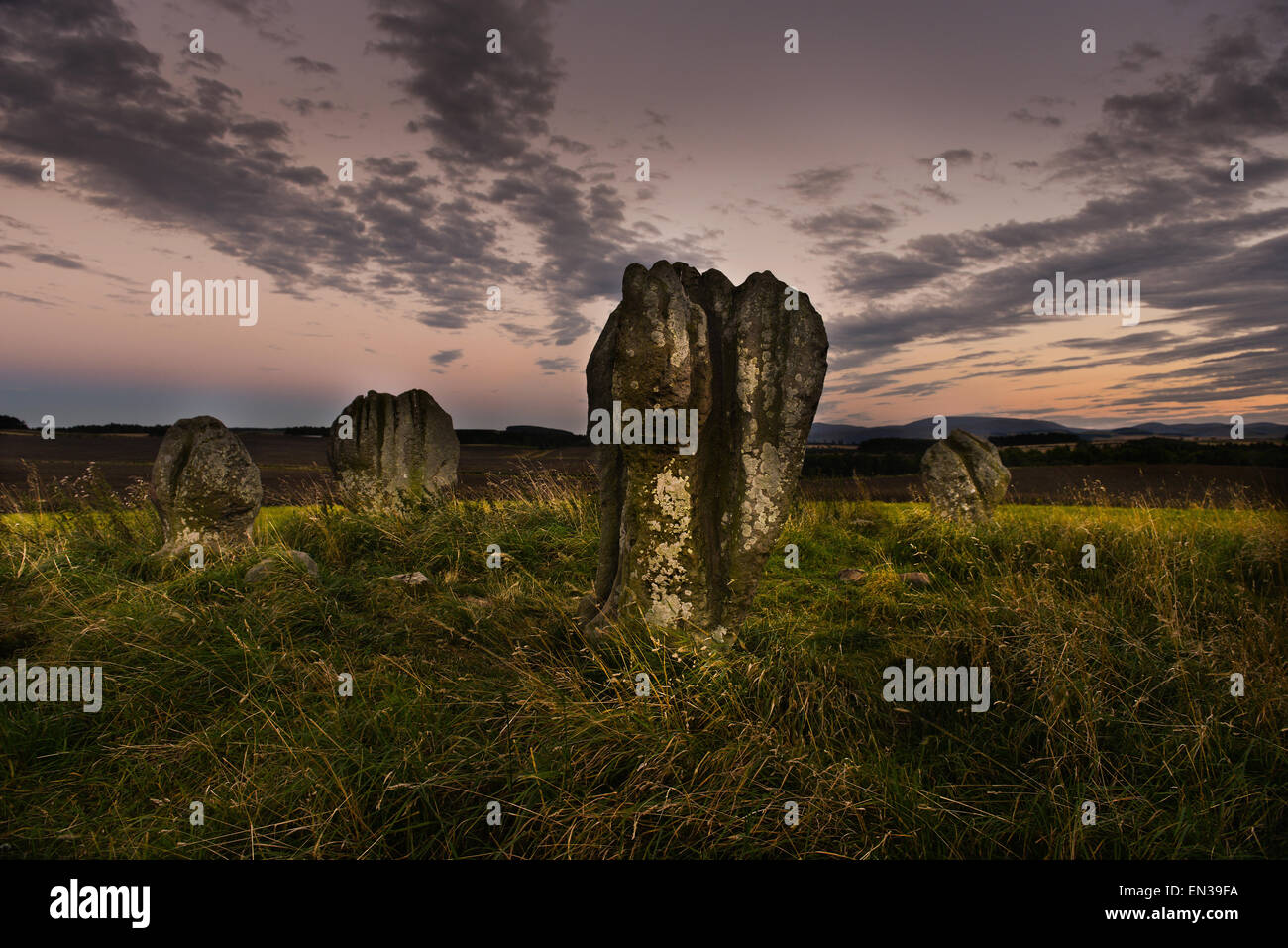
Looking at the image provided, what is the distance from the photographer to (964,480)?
10.7 meters

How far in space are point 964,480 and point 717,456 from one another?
7.19 m

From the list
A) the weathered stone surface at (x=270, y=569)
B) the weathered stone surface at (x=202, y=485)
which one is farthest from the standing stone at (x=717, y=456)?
the weathered stone surface at (x=202, y=485)

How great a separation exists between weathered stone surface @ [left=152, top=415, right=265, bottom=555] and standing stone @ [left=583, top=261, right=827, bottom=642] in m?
5.89

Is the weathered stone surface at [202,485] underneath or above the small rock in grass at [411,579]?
above

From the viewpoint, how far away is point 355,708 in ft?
12.9

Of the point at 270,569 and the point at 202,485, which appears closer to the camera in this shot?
the point at 270,569

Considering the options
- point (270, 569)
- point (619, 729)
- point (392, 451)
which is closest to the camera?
point (619, 729)

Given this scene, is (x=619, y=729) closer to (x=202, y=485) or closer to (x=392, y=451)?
→ (x=202, y=485)

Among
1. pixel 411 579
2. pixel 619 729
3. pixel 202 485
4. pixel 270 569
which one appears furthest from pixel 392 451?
pixel 619 729

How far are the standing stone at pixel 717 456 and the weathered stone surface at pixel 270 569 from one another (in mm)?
3707

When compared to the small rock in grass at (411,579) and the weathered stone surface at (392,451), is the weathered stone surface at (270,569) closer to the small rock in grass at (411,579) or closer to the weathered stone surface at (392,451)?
the small rock in grass at (411,579)

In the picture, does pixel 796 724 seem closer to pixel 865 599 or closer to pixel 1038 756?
pixel 1038 756

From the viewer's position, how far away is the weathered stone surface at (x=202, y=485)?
8.22m

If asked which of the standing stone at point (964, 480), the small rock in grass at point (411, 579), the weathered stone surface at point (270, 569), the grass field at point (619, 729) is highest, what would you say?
the standing stone at point (964, 480)
